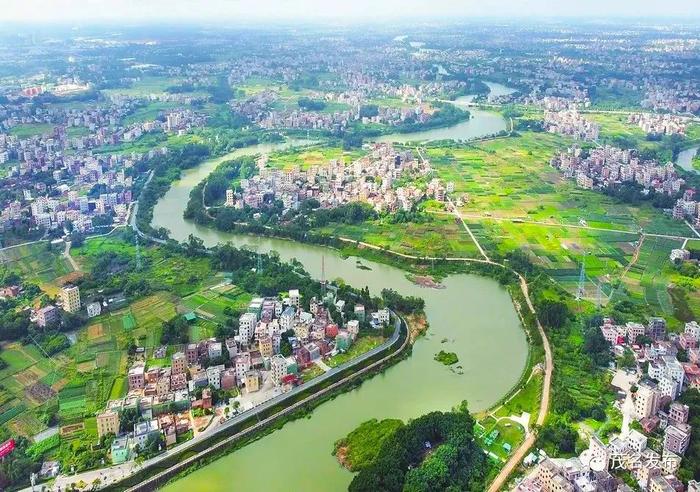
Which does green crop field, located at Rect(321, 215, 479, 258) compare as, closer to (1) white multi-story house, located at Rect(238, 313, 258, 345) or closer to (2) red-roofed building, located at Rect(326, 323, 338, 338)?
(2) red-roofed building, located at Rect(326, 323, 338, 338)

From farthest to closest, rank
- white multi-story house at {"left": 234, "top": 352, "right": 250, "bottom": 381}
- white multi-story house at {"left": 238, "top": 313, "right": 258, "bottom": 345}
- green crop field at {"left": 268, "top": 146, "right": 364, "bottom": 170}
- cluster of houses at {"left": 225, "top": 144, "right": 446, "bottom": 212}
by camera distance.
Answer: green crop field at {"left": 268, "top": 146, "right": 364, "bottom": 170}, cluster of houses at {"left": 225, "top": 144, "right": 446, "bottom": 212}, white multi-story house at {"left": 238, "top": 313, "right": 258, "bottom": 345}, white multi-story house at {"left": 234, "top": 352, "right": 250, "bottom": 381}

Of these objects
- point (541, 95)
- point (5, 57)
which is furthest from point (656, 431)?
point (5, 57)

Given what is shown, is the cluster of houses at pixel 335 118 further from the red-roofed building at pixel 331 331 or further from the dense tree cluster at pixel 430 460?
the dense tree cluster at pixel 430 460

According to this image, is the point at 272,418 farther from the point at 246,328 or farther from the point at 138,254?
the point at 138,254

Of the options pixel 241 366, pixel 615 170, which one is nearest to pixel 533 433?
pixel 241 366

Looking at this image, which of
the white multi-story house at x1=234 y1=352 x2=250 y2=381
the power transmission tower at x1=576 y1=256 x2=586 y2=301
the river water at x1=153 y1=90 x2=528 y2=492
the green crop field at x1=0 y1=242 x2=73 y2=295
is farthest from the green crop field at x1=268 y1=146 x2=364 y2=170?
the white multi-story house at x1=234 y1=352 x2=250 y2=381

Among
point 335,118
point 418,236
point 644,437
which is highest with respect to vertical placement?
point 644,437
